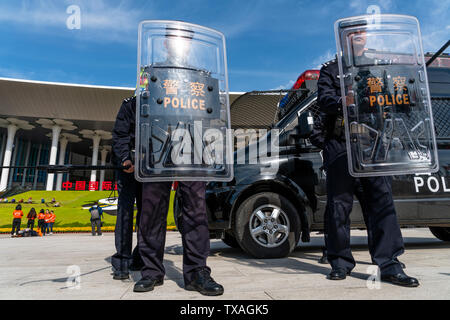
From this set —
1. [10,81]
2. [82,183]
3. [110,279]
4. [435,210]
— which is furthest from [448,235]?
[82,183]

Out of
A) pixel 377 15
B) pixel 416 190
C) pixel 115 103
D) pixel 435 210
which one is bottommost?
pixel 435 210

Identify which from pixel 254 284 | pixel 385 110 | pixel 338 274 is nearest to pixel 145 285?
pixel 254 284

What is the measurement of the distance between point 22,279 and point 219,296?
191 centimetres

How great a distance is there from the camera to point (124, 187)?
9.62 ft

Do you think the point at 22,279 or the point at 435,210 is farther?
→ the point at 435,210

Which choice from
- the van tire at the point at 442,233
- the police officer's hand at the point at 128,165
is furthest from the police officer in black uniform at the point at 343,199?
the van tire at the point at 442,233

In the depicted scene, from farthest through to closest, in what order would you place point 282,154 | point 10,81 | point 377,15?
1. point 10,81
2. point 282,154
3. point 377,15

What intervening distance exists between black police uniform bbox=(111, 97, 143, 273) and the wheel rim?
153 cm

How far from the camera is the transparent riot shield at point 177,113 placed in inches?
89.7

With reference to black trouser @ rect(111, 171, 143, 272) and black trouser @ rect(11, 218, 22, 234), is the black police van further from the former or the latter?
black trouser @ rect(11, 218, 22, 234)

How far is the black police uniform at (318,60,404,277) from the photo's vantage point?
8.16ft
